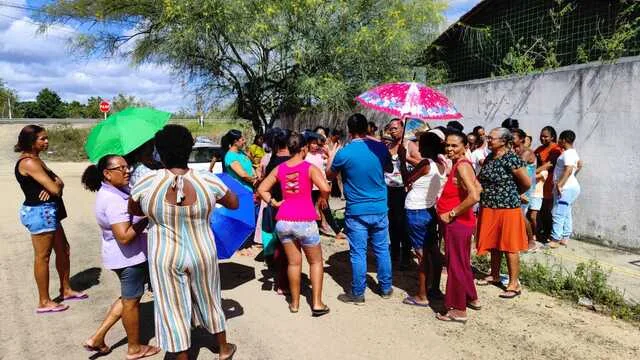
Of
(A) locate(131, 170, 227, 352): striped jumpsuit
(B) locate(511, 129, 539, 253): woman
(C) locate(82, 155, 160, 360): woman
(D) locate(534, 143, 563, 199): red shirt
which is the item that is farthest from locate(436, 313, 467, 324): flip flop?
(D) locate(534, 143, 563, 199): red shirt

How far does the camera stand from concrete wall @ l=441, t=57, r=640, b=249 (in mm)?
6402

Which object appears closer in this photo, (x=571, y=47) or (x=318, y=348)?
(x=318, y=348)

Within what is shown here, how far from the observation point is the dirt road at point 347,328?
3742 mm

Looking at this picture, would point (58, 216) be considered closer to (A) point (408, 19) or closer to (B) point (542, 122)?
(B) point (542, 122)

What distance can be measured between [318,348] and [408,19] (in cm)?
1075

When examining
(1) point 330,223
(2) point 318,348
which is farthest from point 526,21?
(2) point 318,348

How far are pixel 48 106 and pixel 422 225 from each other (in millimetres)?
72212

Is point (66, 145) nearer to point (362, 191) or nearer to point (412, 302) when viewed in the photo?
point (362, 191)

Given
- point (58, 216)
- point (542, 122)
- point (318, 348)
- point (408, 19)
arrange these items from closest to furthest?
point (318, 348)
point (58, 216)
point (542, 122)
point (408, 19)

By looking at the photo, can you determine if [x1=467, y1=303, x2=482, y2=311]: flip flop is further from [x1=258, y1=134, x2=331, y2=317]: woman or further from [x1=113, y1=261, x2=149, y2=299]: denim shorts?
[x1=113, y1=261, x2=149, y2=299]: denim shorts

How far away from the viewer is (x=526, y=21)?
11422 mm

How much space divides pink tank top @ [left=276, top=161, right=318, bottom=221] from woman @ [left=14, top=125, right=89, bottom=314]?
2.23 meters

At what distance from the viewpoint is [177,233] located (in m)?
3.01

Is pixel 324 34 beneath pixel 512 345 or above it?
above
